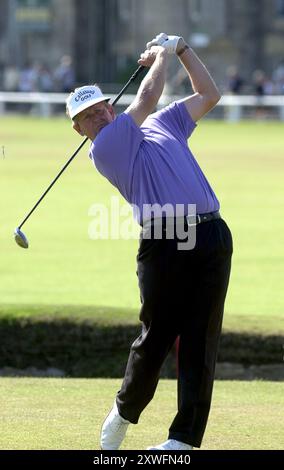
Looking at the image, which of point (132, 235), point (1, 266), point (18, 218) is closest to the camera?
point (1, 266)

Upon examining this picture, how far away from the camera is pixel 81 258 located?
15305 mm

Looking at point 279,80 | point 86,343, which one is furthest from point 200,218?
point 279,80

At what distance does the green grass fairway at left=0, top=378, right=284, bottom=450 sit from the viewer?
6992 millimetres

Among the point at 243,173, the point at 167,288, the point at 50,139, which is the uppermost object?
the point at 167,288

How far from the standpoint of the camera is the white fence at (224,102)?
43.8m

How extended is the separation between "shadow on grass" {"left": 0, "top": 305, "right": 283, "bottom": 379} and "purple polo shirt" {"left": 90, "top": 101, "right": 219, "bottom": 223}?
3.37 metres

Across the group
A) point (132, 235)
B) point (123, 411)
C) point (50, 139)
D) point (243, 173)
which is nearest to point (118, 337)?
point (123, 411)

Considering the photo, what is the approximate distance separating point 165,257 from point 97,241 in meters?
10.5

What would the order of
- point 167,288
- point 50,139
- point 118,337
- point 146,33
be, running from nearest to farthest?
point 167,288
point 118,337
point 50,139
point 146,33

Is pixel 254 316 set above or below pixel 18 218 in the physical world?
above

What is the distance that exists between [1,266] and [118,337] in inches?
191

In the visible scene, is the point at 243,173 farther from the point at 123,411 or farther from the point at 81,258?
the point at 123,411

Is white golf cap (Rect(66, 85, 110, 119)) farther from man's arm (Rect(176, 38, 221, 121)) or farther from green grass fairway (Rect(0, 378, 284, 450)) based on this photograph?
green grass fairway (Rect(0, 378, 284, 450))

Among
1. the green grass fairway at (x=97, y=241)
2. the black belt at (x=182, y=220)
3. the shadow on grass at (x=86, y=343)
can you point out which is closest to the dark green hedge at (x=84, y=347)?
the shadow on grass at (x=86, y=343)
